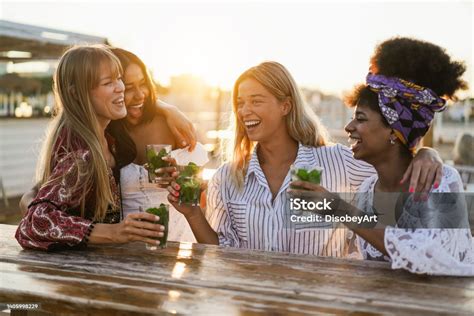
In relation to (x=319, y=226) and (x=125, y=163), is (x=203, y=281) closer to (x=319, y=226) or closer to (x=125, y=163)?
(x=319, y=226)

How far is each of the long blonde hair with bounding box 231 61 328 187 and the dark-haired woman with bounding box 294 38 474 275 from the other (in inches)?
19.0

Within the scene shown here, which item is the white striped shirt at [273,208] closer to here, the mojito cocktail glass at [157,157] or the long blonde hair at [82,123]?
the mojito cocktail glass at [157,157]

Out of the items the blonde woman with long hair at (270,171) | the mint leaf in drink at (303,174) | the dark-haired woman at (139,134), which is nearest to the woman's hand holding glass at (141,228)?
the blonde woman with long hair at (270,171)

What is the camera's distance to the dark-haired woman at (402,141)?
2111 millimetres

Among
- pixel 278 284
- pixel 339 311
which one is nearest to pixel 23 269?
pixel 278 284

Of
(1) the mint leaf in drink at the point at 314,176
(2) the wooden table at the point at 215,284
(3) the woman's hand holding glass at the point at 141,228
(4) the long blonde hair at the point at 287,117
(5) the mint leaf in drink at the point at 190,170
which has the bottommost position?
(2) the wooden table at the point at 215,284

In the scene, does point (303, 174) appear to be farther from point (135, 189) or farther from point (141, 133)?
point (141, 133)

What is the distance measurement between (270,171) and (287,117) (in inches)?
11.6

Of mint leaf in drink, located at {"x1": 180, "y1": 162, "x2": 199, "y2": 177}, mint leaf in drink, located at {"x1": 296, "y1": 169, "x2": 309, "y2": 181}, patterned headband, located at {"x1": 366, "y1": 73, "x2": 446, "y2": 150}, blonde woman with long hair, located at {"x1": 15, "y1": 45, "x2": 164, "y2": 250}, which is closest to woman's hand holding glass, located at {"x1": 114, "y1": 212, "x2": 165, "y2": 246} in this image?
blonde woman with long hair, located at {"x1": 15, "y1": 45, "x2": 164, "y2": 250}

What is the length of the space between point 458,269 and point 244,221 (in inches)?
42.1

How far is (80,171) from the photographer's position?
8.00 feet

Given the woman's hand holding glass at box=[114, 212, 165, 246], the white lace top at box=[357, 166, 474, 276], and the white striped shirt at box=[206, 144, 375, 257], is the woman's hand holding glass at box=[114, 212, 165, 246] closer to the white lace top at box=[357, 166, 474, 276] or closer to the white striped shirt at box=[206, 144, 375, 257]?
the white striped shirt at box=[206, 144, 375, 257]

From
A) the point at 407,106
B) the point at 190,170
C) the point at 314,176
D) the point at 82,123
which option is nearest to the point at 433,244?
the point at 314,176

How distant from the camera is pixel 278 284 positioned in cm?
200
